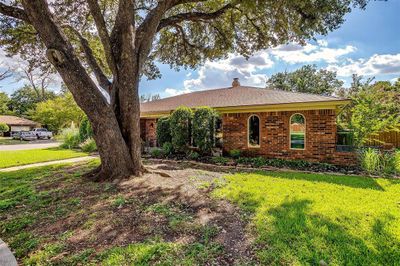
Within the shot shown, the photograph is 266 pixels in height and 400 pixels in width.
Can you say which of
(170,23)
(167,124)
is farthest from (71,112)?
(170,23)

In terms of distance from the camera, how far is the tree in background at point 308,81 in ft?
134

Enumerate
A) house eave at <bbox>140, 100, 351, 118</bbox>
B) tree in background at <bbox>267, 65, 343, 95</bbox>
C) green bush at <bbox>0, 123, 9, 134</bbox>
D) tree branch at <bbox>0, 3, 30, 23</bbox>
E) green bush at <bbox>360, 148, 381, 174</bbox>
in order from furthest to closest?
tree in background at <bbox>267, 65, 343, 95</bbox>
green bush at <bbox>0, 123, 9, 134</bbox>
house eave at <bbox>140, 100, 351, 118</bbox>
green bush at <bbox>360, 148, 381, 174</bbox>
tree branch at <bbox>0, 3, 30, 23</bbox>

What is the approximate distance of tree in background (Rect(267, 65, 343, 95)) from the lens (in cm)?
4072

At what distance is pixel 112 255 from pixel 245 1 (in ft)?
24.6

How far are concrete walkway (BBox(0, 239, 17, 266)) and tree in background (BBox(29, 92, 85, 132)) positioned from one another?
3420cm

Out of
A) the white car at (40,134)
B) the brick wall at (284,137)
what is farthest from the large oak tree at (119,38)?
the white car at (40,134)

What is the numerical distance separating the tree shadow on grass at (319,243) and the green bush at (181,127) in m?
7.84

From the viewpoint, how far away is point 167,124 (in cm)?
1288

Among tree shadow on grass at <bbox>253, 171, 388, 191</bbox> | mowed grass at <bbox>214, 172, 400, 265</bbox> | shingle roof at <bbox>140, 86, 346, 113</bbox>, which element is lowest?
tree shadow on grass at <bbox>253, 171, 388, 191</bbox>

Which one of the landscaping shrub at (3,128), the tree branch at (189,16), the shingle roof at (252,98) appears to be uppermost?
the tree branch at (189,16)

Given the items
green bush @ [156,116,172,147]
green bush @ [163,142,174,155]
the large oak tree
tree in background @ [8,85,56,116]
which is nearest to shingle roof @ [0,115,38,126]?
tree in background @ [8,85,56,116]

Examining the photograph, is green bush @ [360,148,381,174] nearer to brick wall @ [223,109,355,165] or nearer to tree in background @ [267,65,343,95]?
brick wall @ [223,109,355,165]

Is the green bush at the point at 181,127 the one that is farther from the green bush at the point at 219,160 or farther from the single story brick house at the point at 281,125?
the green bush at the point at 219,160

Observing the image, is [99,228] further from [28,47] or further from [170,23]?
[28,47]
